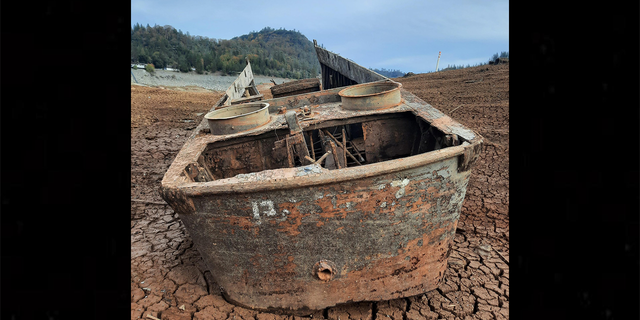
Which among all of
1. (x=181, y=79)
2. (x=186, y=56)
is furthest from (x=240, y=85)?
(x=186, y=56)

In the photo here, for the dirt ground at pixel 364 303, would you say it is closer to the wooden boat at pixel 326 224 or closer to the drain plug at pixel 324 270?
the wooden boat at pixel 326 224

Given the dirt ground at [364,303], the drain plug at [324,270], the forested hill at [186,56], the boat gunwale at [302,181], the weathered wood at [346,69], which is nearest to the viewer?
the boat gunwale at [302,181]

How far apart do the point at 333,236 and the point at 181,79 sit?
920 inches

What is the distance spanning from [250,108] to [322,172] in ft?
7.61

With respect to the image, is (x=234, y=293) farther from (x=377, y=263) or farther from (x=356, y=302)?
(x=377, y=263)

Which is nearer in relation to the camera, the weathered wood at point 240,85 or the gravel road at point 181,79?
the weathered wood at point 240,85

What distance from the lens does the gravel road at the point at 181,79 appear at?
20781 millimetres

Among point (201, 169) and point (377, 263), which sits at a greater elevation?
point (201, 169)

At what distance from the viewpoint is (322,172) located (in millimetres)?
2361

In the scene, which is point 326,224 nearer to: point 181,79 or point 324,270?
point 324,270

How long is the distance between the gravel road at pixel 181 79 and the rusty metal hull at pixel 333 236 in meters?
20.2

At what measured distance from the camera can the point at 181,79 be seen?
22.9m

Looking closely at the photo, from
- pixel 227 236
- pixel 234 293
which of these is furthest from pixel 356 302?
pixel 227 236

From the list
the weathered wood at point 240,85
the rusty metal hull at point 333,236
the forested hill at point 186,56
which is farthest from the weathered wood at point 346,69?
the forested hill at point 186,56
